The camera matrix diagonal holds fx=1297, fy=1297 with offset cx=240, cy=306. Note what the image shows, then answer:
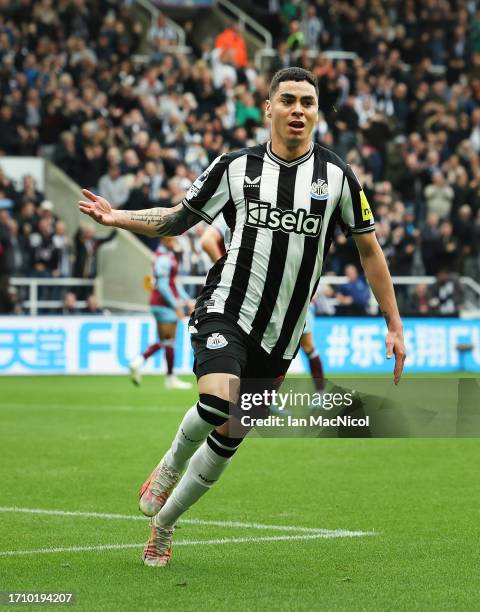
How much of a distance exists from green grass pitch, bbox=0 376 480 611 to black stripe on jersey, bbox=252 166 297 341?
1.20 meters

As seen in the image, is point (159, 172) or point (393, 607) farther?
point (159, 172)

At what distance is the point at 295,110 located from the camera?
6.29 meters

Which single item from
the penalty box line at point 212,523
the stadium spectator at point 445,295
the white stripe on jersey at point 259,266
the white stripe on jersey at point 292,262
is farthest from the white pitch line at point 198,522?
the stadium spectator at point 445,295

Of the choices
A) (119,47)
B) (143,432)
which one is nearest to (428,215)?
(119,47)

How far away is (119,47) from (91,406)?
1250 cm

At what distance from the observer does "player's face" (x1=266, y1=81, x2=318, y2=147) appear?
631cm

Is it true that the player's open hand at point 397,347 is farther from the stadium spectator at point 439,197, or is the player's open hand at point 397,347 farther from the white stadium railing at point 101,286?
the stadium spectator at point 439,197

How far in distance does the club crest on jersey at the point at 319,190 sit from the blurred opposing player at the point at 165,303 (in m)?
12.1

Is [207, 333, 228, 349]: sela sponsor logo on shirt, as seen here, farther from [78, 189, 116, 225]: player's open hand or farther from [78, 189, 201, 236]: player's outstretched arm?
[78, 189, 116, 225]: player's open hand

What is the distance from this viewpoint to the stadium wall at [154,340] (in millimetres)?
21203

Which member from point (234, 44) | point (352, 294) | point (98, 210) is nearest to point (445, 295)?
point (352, 294)

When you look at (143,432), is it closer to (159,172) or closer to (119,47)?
(159,172)

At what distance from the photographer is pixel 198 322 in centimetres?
636

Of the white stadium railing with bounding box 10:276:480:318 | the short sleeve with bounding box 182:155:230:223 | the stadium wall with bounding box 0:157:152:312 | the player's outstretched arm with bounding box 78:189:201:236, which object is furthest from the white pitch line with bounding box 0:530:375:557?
the stadium wall with bounding box 0:157:152:312
